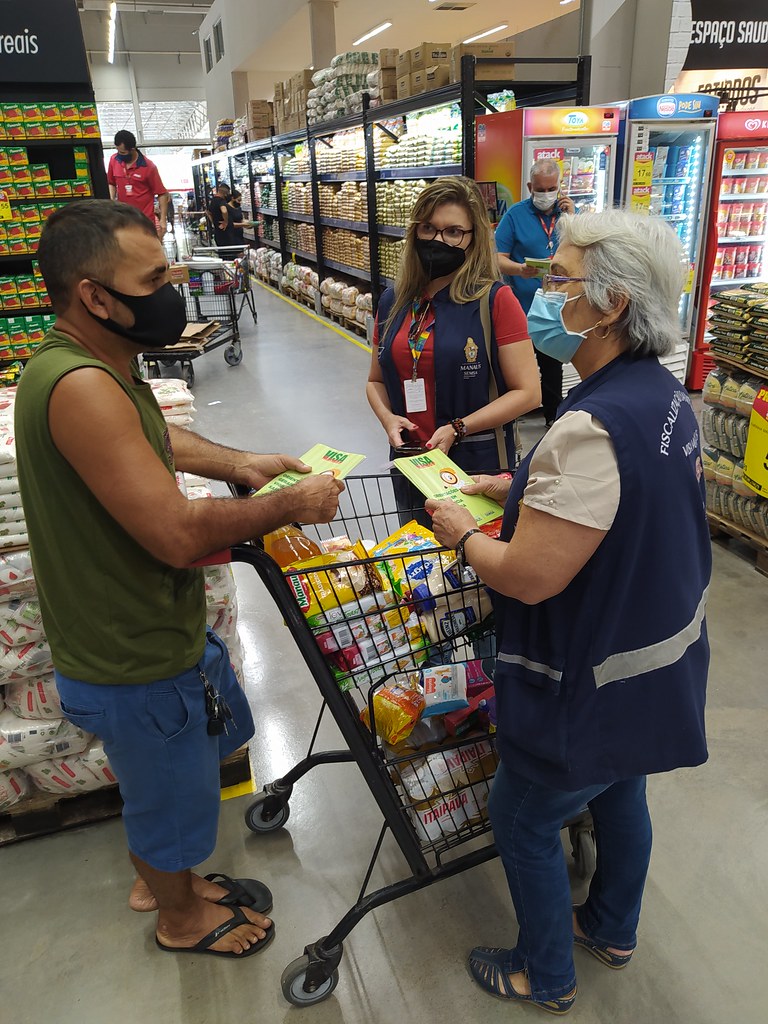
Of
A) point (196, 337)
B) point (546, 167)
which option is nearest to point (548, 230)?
point (546, 167)

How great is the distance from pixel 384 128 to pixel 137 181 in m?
3.12

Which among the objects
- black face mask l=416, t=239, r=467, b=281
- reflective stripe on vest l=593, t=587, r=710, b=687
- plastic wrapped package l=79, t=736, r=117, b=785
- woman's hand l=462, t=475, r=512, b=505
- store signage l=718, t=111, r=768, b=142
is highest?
store signage l=718, t=111, r=768, b=142

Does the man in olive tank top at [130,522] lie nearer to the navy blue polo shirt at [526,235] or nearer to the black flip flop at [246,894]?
the black flip flop at [246,894]

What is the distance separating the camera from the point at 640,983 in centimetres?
196

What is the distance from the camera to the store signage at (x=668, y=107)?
5.98m

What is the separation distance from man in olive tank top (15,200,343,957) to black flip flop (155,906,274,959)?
16 centimetres

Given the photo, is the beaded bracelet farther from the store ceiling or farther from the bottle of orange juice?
the store ceiling

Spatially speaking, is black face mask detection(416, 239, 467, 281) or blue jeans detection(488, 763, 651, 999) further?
black face mask detection(416, 239, 467, 281)

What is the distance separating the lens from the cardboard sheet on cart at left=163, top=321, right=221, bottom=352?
7.23m

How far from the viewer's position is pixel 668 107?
237 inches

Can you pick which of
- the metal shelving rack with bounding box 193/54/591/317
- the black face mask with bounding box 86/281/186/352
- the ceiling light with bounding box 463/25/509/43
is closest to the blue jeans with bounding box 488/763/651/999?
the black face mask with bounding box 86/281/186/352

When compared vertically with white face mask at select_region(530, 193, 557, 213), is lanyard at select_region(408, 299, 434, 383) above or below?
below

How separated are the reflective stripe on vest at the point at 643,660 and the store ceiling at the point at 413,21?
44.3ft

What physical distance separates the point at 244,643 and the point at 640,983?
223cm
